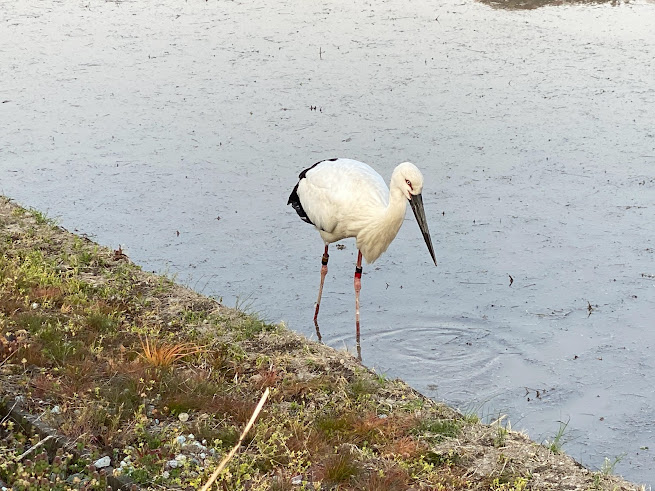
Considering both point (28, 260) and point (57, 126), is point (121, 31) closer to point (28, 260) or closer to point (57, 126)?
point (57, 126)

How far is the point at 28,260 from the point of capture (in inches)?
253

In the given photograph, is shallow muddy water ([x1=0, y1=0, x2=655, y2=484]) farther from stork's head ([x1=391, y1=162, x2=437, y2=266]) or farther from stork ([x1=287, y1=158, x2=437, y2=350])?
stork's head ([x1=391, y1=162, x2=437, y2=266])

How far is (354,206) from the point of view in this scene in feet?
24.2

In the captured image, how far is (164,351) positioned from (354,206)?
261 centimetres

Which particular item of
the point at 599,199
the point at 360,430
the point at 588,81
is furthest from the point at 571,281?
the point at 588,81

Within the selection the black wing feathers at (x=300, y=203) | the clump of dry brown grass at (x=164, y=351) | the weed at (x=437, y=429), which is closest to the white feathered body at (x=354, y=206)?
the black wing feathers at (x=300, y=203)

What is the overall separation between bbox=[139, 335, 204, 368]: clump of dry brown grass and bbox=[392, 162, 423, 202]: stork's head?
2141mm

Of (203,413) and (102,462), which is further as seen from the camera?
(203,413)

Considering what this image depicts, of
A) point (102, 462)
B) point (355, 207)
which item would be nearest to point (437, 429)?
point (102, 462)

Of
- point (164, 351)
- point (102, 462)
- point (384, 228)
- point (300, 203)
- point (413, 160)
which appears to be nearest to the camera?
point (102, 462)

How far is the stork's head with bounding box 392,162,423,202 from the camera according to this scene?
22.1ft

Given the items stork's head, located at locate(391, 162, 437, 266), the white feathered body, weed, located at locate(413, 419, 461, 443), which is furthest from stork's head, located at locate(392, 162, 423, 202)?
weed, located at locate(413, 419, 461, 443)

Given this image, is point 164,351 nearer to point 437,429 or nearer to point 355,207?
point 437,429

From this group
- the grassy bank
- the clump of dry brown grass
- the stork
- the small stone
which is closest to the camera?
Result: the small stone
